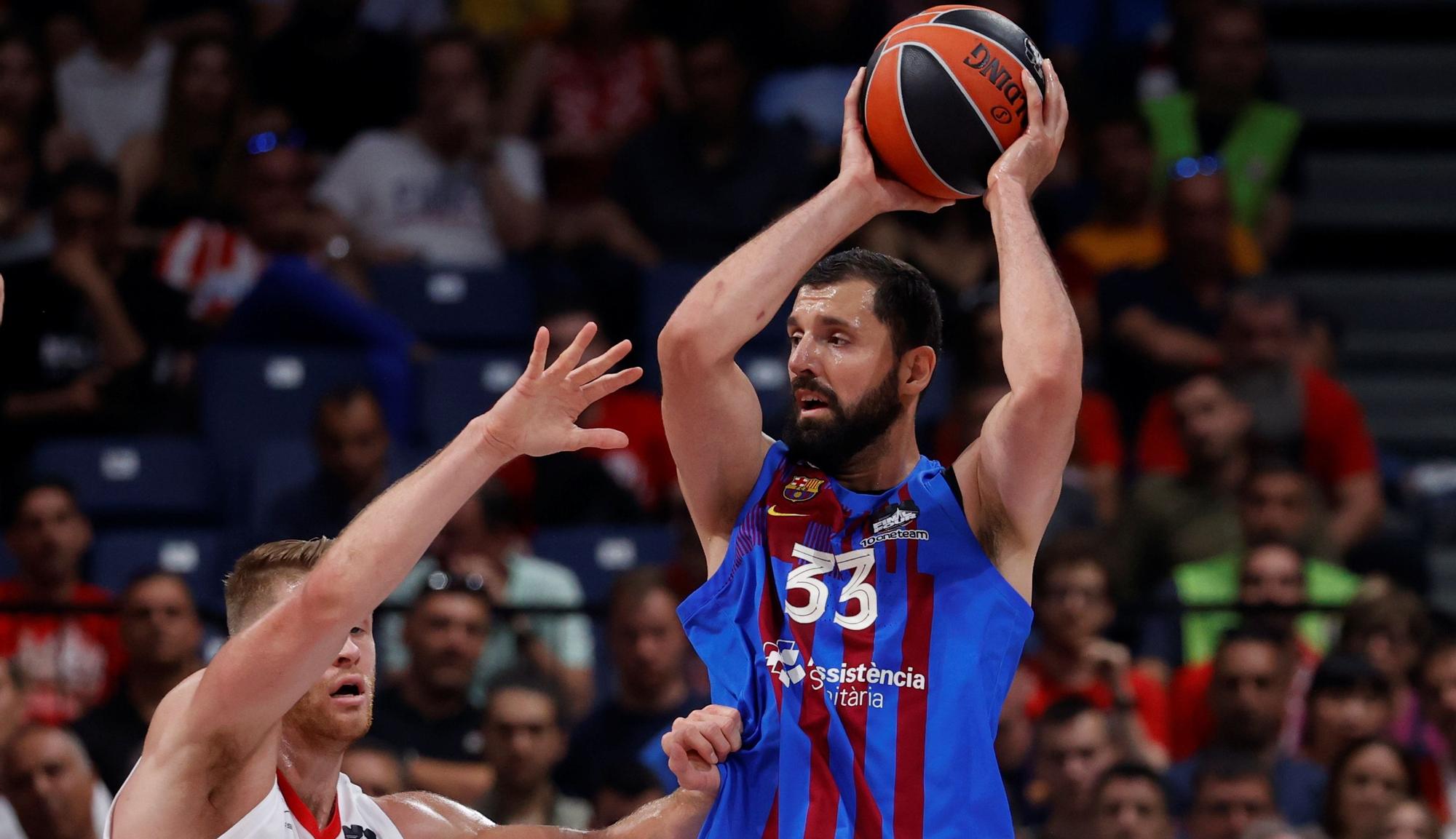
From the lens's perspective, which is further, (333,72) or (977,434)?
(333,72)

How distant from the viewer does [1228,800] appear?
23.5ft

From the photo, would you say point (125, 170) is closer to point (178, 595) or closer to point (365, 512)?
point (178, 595)

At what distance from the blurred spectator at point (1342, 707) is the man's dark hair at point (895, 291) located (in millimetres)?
3518

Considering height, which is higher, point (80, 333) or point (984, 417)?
point (80, 333)

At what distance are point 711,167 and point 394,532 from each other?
6.89 metres

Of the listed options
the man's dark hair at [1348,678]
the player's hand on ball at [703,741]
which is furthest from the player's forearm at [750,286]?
the man's dark hair at [1348,678]

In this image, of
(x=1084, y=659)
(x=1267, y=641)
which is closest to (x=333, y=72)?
(x=1084, y=659)

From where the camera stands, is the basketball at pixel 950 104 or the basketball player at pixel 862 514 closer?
the basketball player at pixel 862 514

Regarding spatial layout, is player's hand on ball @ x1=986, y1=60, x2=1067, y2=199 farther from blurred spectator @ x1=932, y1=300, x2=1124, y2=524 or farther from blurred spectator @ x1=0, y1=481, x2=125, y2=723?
blurred spectator @ x1=0, y1=481, x2=125, y2=723

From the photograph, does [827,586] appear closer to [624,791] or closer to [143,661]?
[624,791]

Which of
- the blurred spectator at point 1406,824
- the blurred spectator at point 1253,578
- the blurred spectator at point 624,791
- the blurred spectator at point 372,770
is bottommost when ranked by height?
the blurred spectator at point 1406,824

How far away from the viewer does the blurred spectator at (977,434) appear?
8633mm

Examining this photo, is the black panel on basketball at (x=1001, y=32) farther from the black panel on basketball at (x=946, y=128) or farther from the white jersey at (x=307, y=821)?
the white jersey at (x=307, y=821)

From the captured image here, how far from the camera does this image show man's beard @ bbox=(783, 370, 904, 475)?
4562 millimetres
